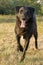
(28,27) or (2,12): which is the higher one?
(28,27)

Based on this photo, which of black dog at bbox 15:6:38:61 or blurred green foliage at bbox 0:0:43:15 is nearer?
black dog at bbox 15:6:38:61

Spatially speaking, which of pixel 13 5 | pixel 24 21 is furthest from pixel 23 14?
pixel 13 5

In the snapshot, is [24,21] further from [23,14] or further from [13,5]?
[13,5]

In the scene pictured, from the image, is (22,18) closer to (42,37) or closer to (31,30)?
(31,30)

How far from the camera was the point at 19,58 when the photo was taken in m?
7.07

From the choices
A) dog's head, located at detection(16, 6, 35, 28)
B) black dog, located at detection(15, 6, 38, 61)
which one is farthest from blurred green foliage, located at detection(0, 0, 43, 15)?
dog's head, located at detection(16, 6, 35, 28)

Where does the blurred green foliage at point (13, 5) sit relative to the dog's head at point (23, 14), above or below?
below

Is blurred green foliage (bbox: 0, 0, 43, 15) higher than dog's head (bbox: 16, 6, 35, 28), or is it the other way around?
dog's head (bbox: 16, 6, 35, 28)

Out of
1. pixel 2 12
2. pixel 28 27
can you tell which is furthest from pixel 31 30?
pixel 2 12

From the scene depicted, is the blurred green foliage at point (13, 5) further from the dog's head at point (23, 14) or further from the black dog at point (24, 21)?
the dog's head at point (23, 14)

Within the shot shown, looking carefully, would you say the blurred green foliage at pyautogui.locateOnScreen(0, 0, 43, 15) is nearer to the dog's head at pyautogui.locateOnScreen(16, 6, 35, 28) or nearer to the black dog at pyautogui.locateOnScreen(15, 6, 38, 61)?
the black dog at pyautogui.locateOnScreen(15, 6, 38, 61)

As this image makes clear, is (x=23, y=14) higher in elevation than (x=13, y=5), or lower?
higher

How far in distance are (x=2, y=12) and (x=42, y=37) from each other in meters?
16.4

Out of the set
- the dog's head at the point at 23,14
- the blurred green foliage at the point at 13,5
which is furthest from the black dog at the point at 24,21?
the blurred green foliage at the point at 13,5
